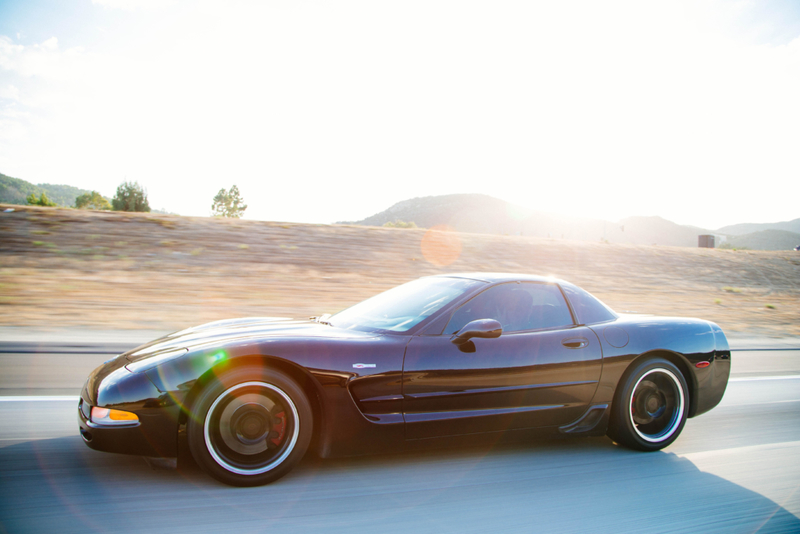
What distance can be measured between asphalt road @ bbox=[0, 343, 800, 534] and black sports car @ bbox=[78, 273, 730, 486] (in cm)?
20

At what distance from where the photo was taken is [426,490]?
2953 mm

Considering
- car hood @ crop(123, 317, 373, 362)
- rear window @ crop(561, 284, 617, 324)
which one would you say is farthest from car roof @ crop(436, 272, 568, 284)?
car hood @ crop(123, 317, 373, 362)

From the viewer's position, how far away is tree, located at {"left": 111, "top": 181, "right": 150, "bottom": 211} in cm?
6712

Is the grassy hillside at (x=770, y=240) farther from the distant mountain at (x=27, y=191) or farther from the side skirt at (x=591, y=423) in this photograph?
the distant mountain at (x=27, y=191)

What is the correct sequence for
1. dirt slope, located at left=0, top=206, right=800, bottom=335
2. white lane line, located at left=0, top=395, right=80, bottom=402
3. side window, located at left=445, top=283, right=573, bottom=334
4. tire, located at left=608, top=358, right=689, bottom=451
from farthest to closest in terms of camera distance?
dirt slope, located at left=0, top=206, right=800, bottom=335 → white lane line, located at left=0, top=395, right=80, bottom=402 → tire, located at left=608, top=358, right=689, bottom=451 → side window, located at left=445, top=283, right=573, bottom=334

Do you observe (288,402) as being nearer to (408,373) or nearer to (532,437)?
(408,373)

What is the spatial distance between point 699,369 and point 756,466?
767 millimetres

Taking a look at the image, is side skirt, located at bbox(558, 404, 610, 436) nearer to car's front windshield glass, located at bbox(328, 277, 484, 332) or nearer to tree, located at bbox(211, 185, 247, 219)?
car's front windshield glass, located at bbox(328, 277, 484, 332)

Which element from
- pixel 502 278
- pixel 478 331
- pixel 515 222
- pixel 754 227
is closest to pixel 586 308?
pixel 502 278

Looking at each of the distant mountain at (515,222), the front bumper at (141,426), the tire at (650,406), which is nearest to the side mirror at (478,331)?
the tire at (650,406)

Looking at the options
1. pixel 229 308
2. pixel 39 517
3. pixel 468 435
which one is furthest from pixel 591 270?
pixel 39 517

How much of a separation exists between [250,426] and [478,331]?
143 centimetres

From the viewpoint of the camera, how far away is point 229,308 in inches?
360

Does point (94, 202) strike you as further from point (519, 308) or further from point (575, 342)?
point (575, 342)
